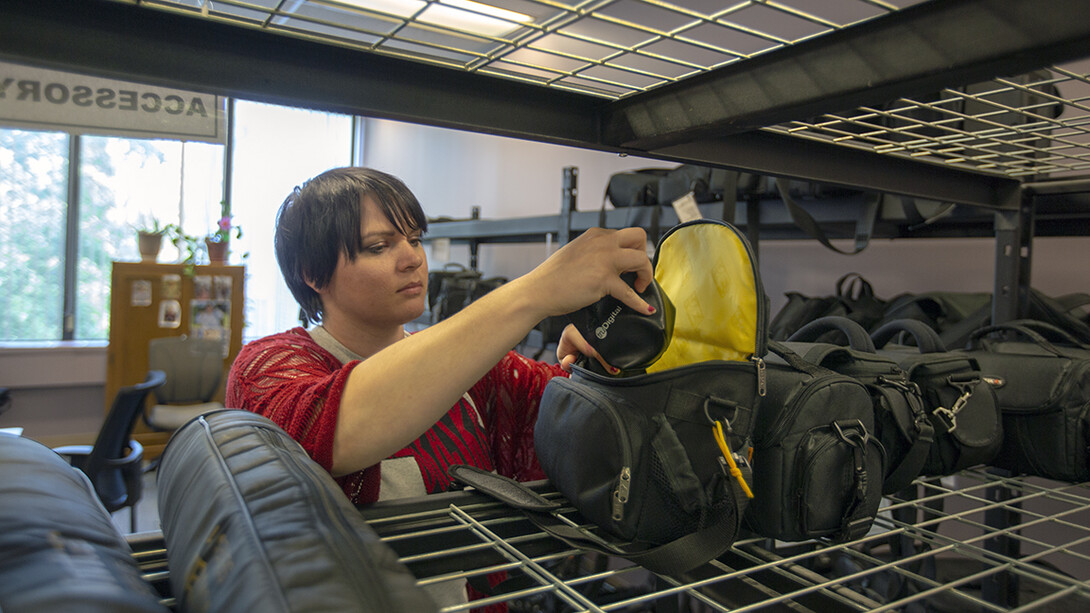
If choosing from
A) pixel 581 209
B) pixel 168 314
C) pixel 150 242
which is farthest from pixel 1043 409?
pixel 150 242

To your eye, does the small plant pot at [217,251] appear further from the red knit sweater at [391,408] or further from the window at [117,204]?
the red knit sweater at [391,408]

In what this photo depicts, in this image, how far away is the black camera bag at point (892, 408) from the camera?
68 cm

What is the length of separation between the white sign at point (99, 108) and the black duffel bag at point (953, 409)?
2.51 metres

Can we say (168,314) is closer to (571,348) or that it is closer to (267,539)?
(571,348)

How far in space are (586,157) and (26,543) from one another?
345 centimetres

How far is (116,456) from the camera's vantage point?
227cm

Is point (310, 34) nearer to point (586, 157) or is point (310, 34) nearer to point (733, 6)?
point (733, 6)

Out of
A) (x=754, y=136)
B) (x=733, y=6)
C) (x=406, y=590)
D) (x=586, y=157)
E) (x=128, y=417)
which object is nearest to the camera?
(x=406, y=590)

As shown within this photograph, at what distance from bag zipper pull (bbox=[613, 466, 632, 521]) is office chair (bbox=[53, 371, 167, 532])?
7.04 feet

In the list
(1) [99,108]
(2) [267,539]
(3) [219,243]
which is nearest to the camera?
(2) [267,539]

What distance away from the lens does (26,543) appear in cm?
30

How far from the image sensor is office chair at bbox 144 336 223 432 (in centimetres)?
373

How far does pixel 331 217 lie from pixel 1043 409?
3.20 ft

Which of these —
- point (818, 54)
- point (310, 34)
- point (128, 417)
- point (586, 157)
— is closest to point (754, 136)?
point (818, 54)
